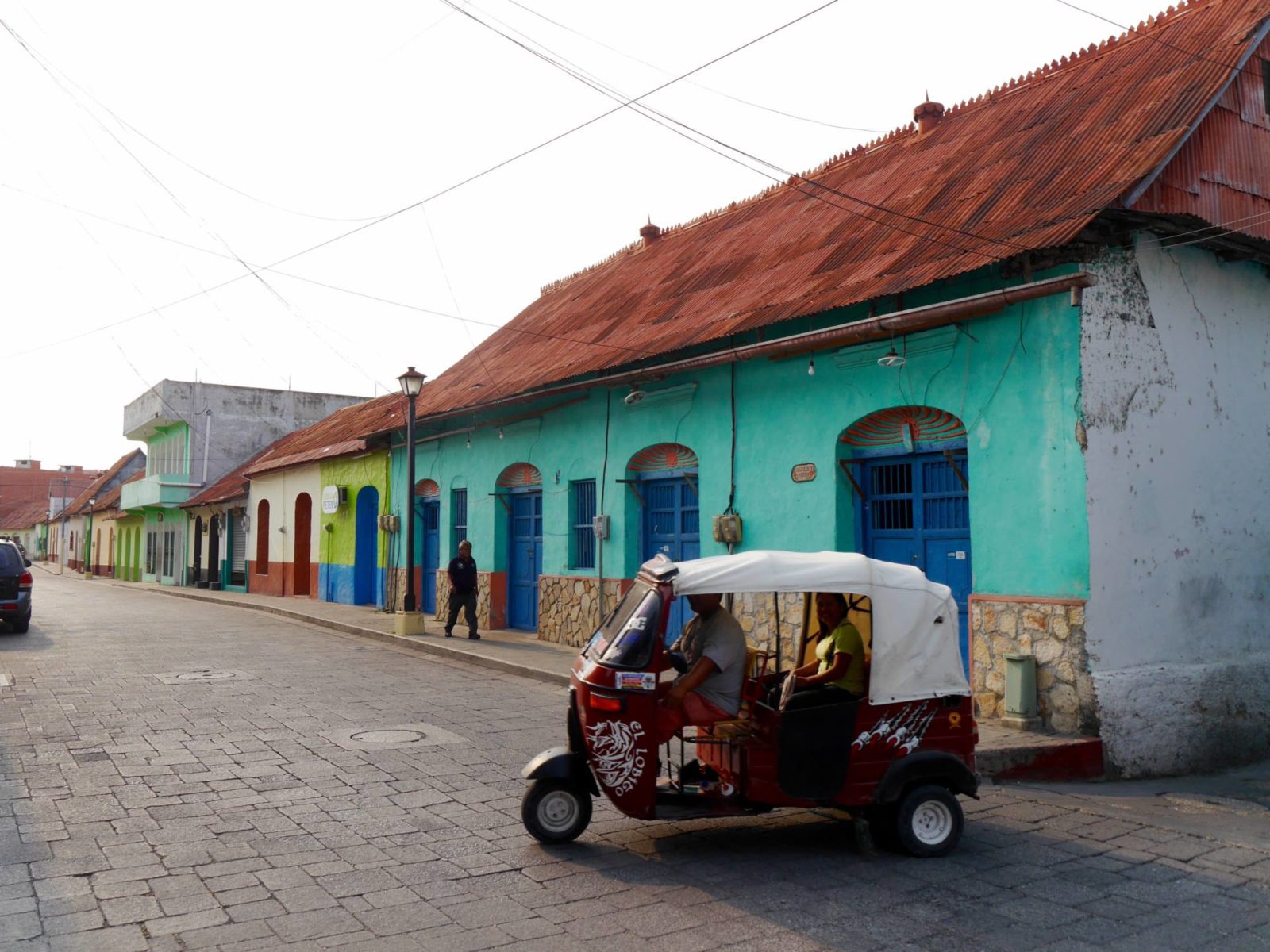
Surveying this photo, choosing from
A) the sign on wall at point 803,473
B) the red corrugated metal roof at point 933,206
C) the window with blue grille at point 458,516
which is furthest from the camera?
the window with blue grille at point 458,516

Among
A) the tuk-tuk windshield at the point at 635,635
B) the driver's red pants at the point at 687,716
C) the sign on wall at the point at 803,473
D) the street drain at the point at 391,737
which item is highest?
the sign on wall at the point at 803,473

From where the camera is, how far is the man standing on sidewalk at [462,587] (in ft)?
54.6

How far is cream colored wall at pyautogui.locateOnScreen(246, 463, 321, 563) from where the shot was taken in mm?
27188

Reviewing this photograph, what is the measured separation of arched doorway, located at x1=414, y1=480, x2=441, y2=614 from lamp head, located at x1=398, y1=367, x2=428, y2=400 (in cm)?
423

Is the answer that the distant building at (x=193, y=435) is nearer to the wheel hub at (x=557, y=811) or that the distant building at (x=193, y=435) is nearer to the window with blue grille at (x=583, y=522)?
the window with blue grille at (x=583, y=522)

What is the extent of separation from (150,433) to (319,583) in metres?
25.2

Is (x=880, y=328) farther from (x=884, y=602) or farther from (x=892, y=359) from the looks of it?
(x=884, y=602)

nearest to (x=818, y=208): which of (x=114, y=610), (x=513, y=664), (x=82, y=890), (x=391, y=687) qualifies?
(x=513, y=664)

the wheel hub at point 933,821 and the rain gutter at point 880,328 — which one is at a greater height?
the rain gutter at point 880,328

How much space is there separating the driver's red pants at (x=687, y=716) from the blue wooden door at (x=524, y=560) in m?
11.7

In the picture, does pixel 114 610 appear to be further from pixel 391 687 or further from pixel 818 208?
pixel 818 208

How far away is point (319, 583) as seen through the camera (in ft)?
85.4

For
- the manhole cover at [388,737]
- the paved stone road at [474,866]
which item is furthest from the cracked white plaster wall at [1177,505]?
the manhole cover at [388,737]

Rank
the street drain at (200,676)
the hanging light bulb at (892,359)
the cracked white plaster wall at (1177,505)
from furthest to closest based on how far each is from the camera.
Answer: the street drain at (200,676)
the hanging light bulb at (892,359)
the cracked white plaster wall at (1177,505)
